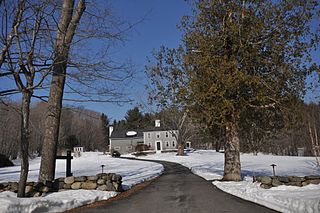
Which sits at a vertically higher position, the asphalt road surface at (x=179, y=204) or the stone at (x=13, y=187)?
the stone at (x=13, y=187)

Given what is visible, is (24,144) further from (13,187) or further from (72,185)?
(72,185)

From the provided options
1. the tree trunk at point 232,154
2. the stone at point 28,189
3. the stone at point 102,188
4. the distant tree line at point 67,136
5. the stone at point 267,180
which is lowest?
the stone at point 102,188

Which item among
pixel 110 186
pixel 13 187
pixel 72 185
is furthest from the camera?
pixel 110 186

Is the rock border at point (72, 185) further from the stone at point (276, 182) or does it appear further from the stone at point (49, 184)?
the stone at point (276, 182)

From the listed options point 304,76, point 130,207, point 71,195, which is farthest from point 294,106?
point 71,195

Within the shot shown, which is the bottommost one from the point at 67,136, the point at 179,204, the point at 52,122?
the point at 179,204

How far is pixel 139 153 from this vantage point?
5816 centimetres

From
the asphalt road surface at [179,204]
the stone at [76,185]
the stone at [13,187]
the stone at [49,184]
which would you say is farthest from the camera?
the stone at [76,185]

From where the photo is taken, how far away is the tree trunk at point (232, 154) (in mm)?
13766

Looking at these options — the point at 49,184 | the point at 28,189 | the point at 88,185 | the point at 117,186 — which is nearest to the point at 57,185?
the point at 49,184

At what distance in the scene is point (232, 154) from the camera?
14.0 metres

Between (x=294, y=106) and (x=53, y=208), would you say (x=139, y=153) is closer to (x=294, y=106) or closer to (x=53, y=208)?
(x=294, y=106)

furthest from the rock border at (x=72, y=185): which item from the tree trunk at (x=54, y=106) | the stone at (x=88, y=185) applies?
the tree trunk at (x=54, y=106)

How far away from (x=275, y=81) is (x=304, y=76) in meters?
1.40
